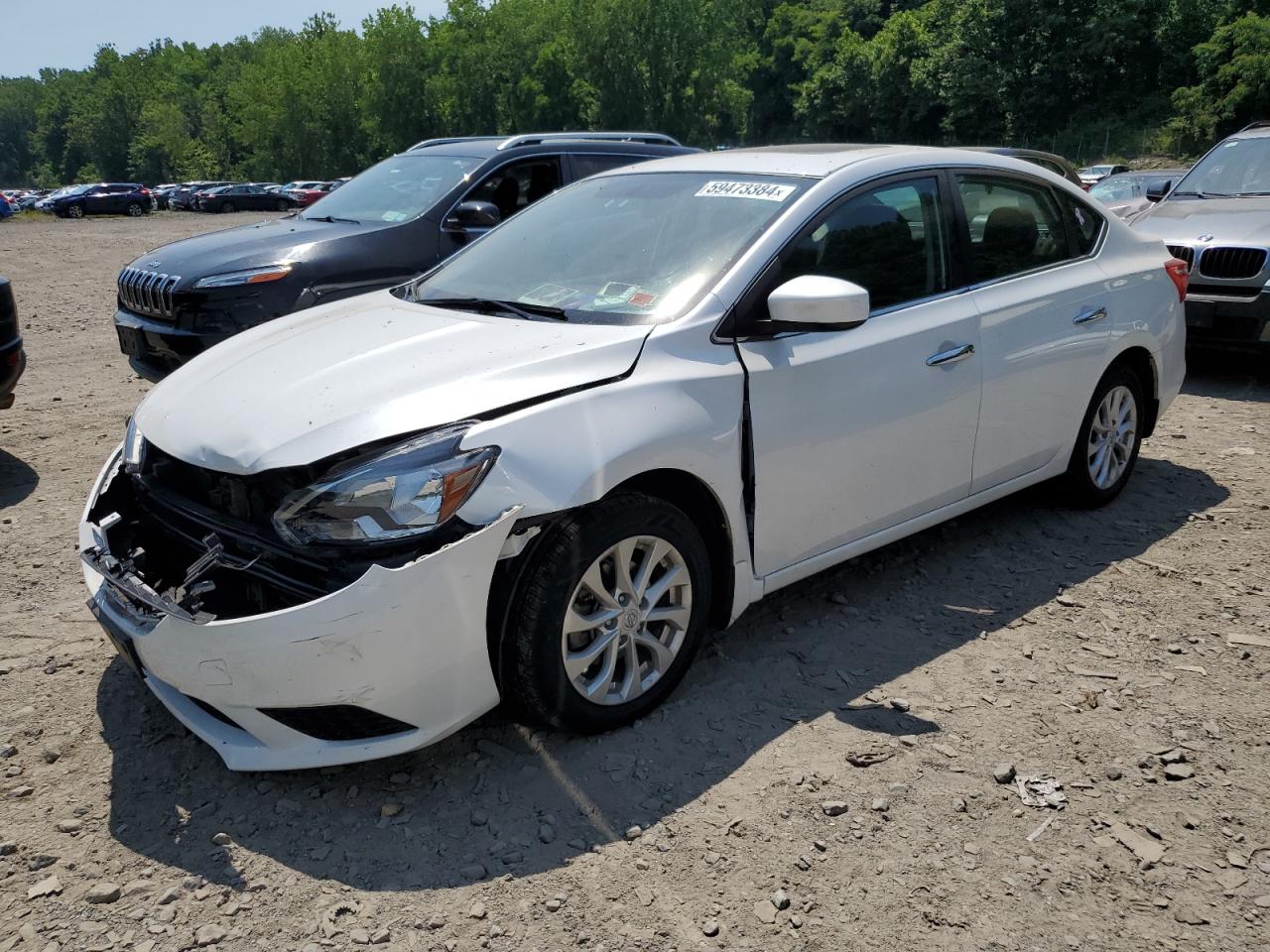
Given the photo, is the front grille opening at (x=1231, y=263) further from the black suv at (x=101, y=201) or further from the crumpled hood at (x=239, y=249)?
the black suv at (x=101, y=201)

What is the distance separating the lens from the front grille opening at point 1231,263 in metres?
7.42

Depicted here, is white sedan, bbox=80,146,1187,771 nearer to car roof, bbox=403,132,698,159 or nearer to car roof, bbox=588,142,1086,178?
car roof, bbox=588,142,1086,178

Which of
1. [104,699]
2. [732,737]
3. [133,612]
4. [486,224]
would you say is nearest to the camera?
[133,612]

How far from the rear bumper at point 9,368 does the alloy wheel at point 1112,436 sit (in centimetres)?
564

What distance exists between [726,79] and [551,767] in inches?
2936

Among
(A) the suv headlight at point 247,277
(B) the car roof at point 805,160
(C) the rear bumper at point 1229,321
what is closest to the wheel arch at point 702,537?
(B) the car roof at point 805,160

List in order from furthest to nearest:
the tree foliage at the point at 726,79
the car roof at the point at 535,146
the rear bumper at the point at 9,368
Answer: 1. the tree foliage at the point at 726,79
2. the car roof at the point at 535,146
3. the rear bumper at the point at 9,368

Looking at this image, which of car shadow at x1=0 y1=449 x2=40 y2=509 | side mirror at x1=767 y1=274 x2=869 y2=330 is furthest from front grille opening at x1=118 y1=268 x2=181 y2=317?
side mirror at x1=767 y1=274 x2=869 y2=330

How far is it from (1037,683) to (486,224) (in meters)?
4.76

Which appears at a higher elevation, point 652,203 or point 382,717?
point 652,203

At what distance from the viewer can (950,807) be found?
291cm

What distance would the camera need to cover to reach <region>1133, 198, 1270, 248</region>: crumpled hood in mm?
7637

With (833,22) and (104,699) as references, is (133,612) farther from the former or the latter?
(833,22)

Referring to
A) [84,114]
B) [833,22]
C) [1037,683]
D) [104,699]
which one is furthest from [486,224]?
[84,114]
